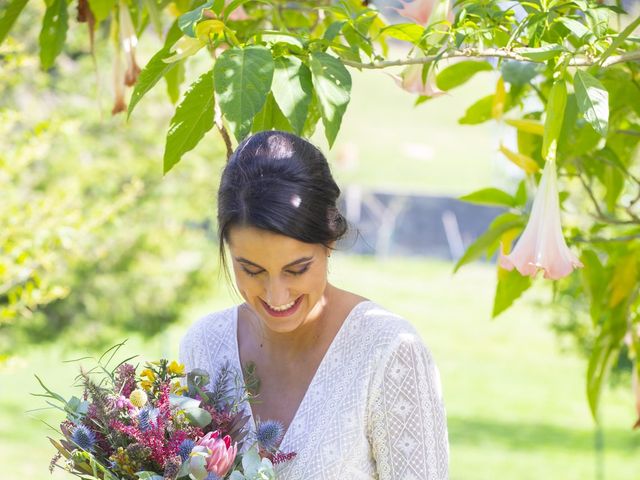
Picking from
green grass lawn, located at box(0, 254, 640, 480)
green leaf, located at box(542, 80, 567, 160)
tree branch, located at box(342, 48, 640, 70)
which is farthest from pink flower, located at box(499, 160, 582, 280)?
green grass lawn, located at box(0, 254, 640, 480)

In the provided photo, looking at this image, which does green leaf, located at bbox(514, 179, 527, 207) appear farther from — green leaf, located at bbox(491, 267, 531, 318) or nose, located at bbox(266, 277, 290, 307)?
nose, located at bbox(266, 277, 290, 307)

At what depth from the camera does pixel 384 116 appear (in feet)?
79.5

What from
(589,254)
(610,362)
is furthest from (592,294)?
(610,362)

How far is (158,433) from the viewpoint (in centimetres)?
145

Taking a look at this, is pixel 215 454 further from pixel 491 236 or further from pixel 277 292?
pixel 491 236

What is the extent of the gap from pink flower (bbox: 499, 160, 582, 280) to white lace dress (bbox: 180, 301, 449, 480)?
269 mm

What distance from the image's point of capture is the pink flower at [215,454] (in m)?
1.43

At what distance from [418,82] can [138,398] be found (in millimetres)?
682

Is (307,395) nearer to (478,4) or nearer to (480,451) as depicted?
(478,4)

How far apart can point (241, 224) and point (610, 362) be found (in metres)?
1.03

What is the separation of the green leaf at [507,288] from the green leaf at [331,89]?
2.42 feet

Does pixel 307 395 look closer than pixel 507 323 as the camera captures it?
Yes

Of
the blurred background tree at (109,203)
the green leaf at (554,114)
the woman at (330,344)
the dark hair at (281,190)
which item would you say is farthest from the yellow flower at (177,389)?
the blurred background tree at (109,203)

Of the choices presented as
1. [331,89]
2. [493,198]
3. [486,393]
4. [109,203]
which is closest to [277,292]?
[331,89]
